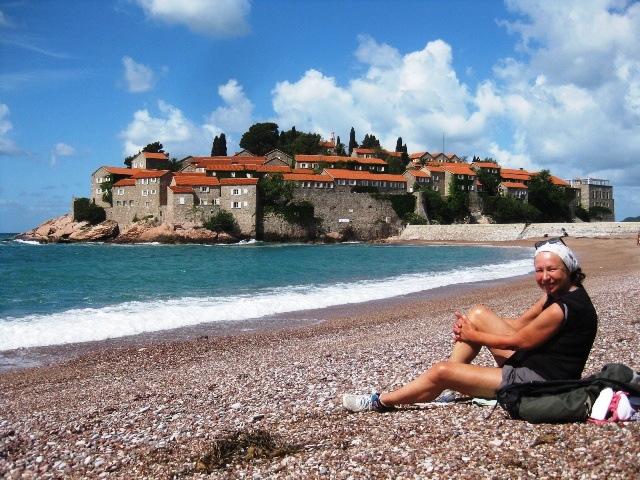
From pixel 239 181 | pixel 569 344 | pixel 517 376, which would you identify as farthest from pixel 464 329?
pixel 239 181

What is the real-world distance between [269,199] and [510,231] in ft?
94.0

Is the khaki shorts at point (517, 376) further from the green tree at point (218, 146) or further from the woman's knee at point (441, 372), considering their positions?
the green tree at point (218, 146)

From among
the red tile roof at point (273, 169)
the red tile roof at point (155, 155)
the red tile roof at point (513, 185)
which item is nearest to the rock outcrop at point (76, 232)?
the red tile roof at point (155, 155)

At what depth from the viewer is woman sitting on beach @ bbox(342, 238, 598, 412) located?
4.32m

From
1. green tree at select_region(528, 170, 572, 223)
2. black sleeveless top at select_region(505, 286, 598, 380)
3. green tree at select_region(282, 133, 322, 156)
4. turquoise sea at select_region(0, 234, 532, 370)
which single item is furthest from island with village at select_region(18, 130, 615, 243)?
black sleeveless top at select_region(505, 286, 598, 380)

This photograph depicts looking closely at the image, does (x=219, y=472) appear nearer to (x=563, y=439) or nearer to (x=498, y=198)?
(x=563, y=439)

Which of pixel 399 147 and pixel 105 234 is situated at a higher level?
pixel 399 147

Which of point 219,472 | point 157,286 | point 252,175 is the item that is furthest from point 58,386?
point 252,175

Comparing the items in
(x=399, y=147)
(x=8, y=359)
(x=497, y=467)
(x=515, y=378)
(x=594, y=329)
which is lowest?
(x=8, y=359)

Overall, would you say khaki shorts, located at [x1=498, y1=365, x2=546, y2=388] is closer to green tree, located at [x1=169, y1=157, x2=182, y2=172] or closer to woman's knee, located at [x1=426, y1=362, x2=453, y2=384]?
woman's knee, located at [x1=426, y1=362, x2=453, y2=384]

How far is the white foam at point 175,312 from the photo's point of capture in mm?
11719

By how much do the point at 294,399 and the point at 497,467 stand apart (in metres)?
2.60

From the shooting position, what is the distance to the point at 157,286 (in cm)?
2111

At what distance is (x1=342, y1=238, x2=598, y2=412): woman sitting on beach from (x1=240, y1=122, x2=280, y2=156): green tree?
91.9m
